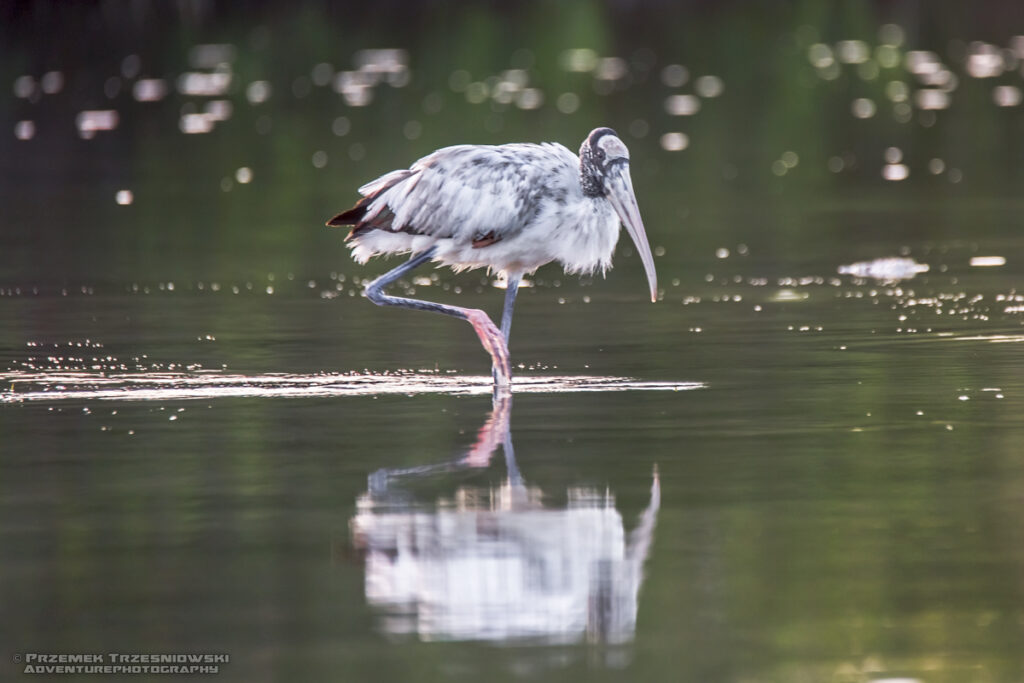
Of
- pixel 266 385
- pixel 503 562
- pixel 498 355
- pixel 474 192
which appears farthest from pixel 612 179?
pixel 503 562

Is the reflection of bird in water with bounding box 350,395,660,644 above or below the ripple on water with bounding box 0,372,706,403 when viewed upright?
below

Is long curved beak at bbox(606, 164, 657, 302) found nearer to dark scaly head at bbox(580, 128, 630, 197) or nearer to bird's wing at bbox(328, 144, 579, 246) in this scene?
dark scaly head at bbox(580, 128, 630, 197)

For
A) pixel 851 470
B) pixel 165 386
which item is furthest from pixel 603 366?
pixel 851 470

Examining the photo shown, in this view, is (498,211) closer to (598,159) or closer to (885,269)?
(598,159)

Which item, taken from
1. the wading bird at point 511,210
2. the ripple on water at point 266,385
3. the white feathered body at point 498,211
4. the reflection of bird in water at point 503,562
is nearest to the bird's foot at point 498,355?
the ripple on water at point 266,385

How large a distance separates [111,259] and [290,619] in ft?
38.1

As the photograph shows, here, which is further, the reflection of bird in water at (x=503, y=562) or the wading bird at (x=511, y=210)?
the wading bird at (x=511, y=210)

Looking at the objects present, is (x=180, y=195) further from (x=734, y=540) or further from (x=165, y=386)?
(x=734, y=540)

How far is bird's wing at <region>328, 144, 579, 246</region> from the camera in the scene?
41.5ft

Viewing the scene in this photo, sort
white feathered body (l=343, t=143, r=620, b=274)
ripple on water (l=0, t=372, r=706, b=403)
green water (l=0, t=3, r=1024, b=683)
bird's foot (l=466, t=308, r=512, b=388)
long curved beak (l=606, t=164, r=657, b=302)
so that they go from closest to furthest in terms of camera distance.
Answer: green water (l=0, t=3, r=1024, b=683) < ripple on water (l=0, t=372, r=706, b=403) < bird's foot (l=466, t=308, r=512, b=388) < white feathered body (l=343, t=143, r=620, b=274) < long curved beak (l=606, t=164, r=657, b=302)

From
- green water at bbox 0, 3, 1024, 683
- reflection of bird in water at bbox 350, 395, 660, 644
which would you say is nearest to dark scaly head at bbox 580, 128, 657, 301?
green water at bbox 0, 3, 1024, 683

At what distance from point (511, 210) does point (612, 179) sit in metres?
0.61

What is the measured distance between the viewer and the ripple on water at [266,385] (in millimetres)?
11945

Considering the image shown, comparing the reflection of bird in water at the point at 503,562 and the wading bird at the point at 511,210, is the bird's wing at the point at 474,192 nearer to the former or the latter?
the wading bird at the point at 511,210
